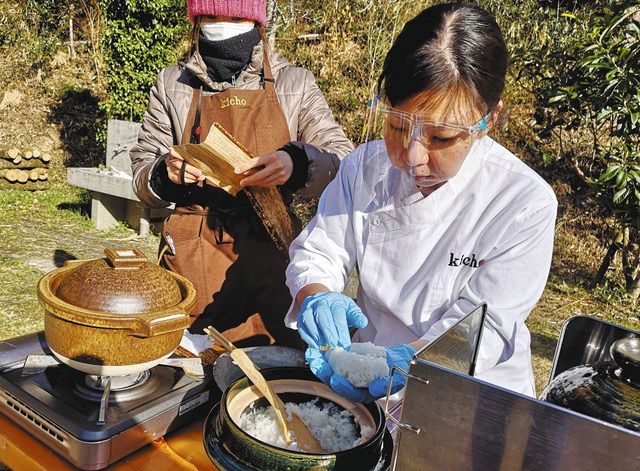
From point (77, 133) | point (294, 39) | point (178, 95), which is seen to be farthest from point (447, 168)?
point (77, 133)

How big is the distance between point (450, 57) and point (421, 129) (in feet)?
0.70

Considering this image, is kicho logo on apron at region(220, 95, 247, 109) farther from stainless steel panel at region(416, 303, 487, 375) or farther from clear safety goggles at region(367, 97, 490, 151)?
stainless steel panel at region(416, 303, 487, 375)

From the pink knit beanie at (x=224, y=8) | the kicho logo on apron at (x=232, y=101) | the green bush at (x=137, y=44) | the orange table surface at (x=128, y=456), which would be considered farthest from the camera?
the green bush at (x=137, y=44)

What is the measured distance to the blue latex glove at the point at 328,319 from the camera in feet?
5.18

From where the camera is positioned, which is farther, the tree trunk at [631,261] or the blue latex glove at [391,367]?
the tree trunk at [631,261]

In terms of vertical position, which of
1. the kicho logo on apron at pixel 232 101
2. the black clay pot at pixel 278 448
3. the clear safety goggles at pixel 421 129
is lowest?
the black clay pot at pixel 278 448

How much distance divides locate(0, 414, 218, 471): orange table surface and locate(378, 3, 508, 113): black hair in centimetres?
112

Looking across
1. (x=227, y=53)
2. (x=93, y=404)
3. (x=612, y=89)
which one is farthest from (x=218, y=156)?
(x=612, y=89)

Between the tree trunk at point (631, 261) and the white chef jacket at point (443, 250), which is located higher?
the white chef jacket at point (443, 250)

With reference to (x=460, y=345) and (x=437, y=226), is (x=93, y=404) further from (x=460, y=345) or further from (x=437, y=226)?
(x=437, y=226)

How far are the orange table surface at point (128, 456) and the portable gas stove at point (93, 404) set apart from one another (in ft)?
0.08

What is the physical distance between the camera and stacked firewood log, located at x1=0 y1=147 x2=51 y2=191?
9016mm

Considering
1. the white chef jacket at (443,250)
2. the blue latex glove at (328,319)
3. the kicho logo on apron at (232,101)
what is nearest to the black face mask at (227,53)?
the kicho logo on apron at (232,101)

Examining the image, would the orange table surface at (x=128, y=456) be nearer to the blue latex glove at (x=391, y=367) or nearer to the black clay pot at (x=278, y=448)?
the black clay pot at (x=278, y=448)
